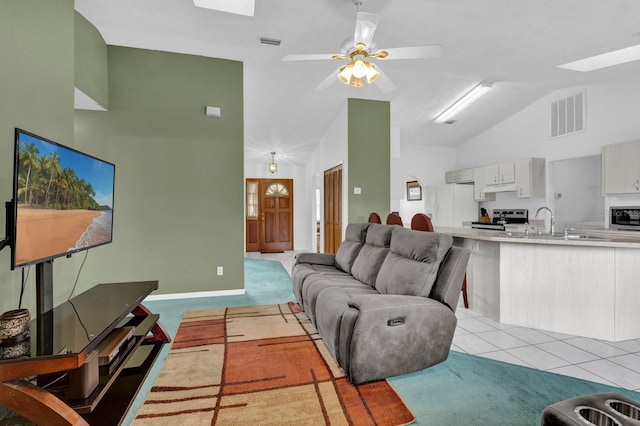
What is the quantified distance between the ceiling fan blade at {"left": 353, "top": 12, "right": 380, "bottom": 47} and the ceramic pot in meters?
2.61

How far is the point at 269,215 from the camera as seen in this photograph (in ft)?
28.9

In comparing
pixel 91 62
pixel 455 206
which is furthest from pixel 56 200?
pixel 455 206

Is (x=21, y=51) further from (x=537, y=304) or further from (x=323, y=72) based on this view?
(x=537, y=304)

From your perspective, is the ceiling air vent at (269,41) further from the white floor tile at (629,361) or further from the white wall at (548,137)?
the white wall at (548,137)

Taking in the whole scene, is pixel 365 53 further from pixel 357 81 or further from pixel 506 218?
pixel 506 218

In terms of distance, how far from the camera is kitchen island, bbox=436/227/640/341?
2.81m

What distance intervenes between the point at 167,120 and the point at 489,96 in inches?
204

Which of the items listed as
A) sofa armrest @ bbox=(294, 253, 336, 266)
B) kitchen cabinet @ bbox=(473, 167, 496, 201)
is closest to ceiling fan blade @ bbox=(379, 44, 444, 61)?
sofa armrest @ bbox=(294, 253, 336, 266)

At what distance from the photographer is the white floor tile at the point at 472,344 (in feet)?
8.45

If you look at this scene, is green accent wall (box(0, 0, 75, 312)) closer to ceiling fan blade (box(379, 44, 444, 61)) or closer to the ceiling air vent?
the ceiling air vent

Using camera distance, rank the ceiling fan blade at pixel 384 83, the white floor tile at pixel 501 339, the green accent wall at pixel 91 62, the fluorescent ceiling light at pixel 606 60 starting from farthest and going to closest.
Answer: the fluorescent ceiling light at pixel 606 60 → the green accent wall at pixel 91 62 → the ceiling fan blade at pixel 384 83 → the white floor tile at pixel 501 339

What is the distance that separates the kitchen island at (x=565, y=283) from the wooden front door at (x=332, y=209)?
8.92 feet

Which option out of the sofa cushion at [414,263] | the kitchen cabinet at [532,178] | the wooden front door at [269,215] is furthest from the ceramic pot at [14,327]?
the wooden front door at [269,215]

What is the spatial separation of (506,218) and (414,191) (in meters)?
2.30
